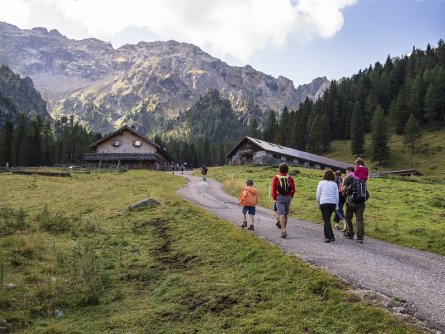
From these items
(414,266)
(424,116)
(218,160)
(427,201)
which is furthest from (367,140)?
(414,266)

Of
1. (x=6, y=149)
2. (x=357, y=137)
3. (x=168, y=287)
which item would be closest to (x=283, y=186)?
(x=168, y=287)

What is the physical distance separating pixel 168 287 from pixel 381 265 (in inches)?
244

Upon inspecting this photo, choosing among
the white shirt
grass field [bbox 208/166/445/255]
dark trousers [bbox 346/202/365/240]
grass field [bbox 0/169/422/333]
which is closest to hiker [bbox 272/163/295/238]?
the white shirt

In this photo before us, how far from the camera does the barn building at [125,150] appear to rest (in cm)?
8215

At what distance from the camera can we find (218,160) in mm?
165250

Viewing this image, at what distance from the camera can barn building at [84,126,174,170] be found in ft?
270

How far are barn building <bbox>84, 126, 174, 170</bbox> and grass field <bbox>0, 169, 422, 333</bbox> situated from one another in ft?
215

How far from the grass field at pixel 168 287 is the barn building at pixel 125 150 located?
6544 centimetres

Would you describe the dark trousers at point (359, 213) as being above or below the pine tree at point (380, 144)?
below

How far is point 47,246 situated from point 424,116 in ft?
414

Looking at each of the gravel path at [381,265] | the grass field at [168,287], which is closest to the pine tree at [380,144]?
the gravel path at [381,265]

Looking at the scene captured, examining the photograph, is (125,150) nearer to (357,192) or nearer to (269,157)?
(269,157)

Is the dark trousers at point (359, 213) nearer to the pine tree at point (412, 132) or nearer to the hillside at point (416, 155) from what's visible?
the hillside at point (416, 155)

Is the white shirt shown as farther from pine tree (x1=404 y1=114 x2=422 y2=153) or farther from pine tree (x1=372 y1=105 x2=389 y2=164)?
pine tree (x1=404 y1=114 x2=422 y2=153)
